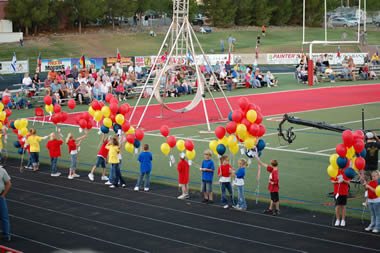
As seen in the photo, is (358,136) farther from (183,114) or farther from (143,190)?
(183,114)

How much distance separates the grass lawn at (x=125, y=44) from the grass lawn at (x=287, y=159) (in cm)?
3461

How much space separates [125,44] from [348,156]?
195 feet

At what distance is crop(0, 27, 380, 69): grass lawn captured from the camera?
2459 inches

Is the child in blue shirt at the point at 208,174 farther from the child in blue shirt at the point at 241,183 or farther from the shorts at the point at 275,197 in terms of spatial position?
the shorts at the point at 275,197

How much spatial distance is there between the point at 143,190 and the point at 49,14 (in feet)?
194

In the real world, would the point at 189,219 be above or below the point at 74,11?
below

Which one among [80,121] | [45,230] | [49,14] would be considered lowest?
[45,230]

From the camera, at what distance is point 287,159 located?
19.5 m

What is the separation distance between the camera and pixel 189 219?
45.2 ft

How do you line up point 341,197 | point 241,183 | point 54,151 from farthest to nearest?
point 54,151 < point 241,183 < point 341,197

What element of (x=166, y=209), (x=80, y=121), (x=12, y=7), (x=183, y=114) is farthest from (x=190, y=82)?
(x=12, y=7)

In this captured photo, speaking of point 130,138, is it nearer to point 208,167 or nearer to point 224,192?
point 208,167

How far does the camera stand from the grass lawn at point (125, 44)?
→ 62.5m

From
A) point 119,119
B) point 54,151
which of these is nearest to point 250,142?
point 119,119
